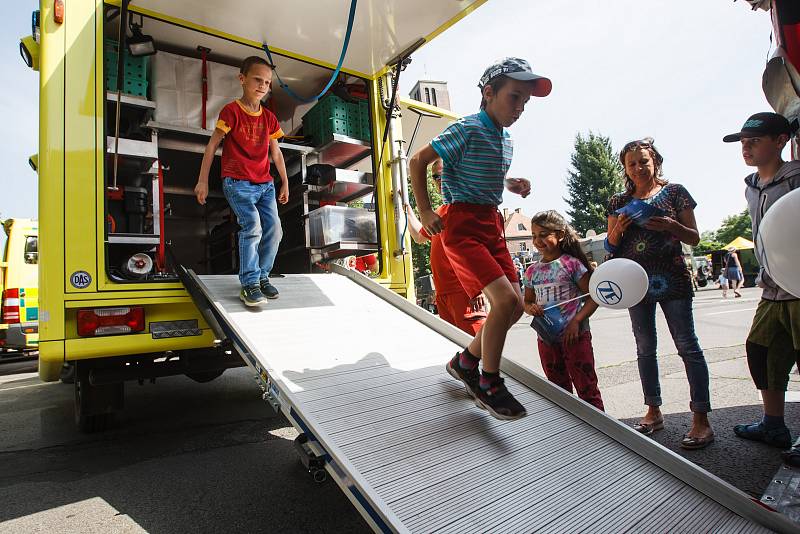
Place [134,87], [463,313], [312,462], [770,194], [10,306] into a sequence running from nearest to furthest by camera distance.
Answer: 1. [312,462]
2. [770,194]
3. [463,313]
4. [134,87]
5. [10,306]

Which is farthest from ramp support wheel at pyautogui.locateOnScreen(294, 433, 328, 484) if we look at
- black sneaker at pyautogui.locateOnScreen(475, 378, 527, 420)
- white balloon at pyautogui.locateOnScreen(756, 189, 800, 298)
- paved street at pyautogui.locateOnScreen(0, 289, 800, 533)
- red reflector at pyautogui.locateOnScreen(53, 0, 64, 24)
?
red reflector at pyautogui.locateOnScreen(53, 0, 64, 24)

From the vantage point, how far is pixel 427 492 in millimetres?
1646

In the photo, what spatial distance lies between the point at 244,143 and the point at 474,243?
6.62 ft

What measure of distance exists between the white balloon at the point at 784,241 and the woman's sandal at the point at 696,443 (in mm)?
1410

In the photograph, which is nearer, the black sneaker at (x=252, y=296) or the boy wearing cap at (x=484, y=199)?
the boy wearing cap at (x=484, y=199)

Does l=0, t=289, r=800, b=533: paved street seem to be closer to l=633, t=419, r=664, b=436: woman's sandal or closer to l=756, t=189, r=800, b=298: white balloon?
l=633, t=419, r=664, b=436: woman's sandal

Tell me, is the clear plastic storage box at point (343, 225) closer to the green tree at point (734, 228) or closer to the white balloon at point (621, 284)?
the white balloon at point (621, 284)

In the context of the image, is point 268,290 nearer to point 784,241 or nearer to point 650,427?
point 650,427

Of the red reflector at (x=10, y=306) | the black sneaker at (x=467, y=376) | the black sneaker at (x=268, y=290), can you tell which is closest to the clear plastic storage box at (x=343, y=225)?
the black sneaker at (x=268, y=290)

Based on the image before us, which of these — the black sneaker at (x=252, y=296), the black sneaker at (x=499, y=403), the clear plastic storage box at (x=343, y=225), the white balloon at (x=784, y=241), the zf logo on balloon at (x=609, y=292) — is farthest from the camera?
the clear plastic storage box at (x=343, y=225)

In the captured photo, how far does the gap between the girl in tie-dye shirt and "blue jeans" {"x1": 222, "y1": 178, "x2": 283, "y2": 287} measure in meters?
1.86

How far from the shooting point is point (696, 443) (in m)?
2.65

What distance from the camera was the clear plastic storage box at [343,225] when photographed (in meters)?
4.14

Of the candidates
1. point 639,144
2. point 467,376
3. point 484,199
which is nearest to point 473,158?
point 484,199
